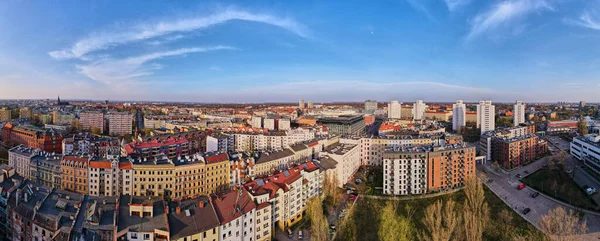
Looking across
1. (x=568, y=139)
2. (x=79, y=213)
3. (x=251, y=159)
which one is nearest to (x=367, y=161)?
(x=251, y=159)

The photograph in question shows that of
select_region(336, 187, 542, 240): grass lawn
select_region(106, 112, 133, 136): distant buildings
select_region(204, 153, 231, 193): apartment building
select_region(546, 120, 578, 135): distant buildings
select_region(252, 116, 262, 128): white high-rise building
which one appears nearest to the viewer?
select_region(336, 187, 542, 240): grass lawn

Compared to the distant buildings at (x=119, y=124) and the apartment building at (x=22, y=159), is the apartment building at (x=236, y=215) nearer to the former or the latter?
the apartment building at (x=22, y=159)

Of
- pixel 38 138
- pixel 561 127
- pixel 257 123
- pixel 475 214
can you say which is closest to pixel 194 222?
pixel 475 214

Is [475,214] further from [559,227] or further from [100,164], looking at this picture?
[100,164]

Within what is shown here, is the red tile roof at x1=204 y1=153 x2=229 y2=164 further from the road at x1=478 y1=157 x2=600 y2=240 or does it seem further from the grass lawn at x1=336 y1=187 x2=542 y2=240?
the road at x1=478 y1=157 x2=600 y2=240

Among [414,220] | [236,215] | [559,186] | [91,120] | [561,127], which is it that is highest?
[91,120]

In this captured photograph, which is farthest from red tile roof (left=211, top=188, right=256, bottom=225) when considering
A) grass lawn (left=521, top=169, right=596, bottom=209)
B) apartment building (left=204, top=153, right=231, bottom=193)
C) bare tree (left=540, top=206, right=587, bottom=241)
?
grass lawn (left=521, top=169, right=596, bottom=209)
